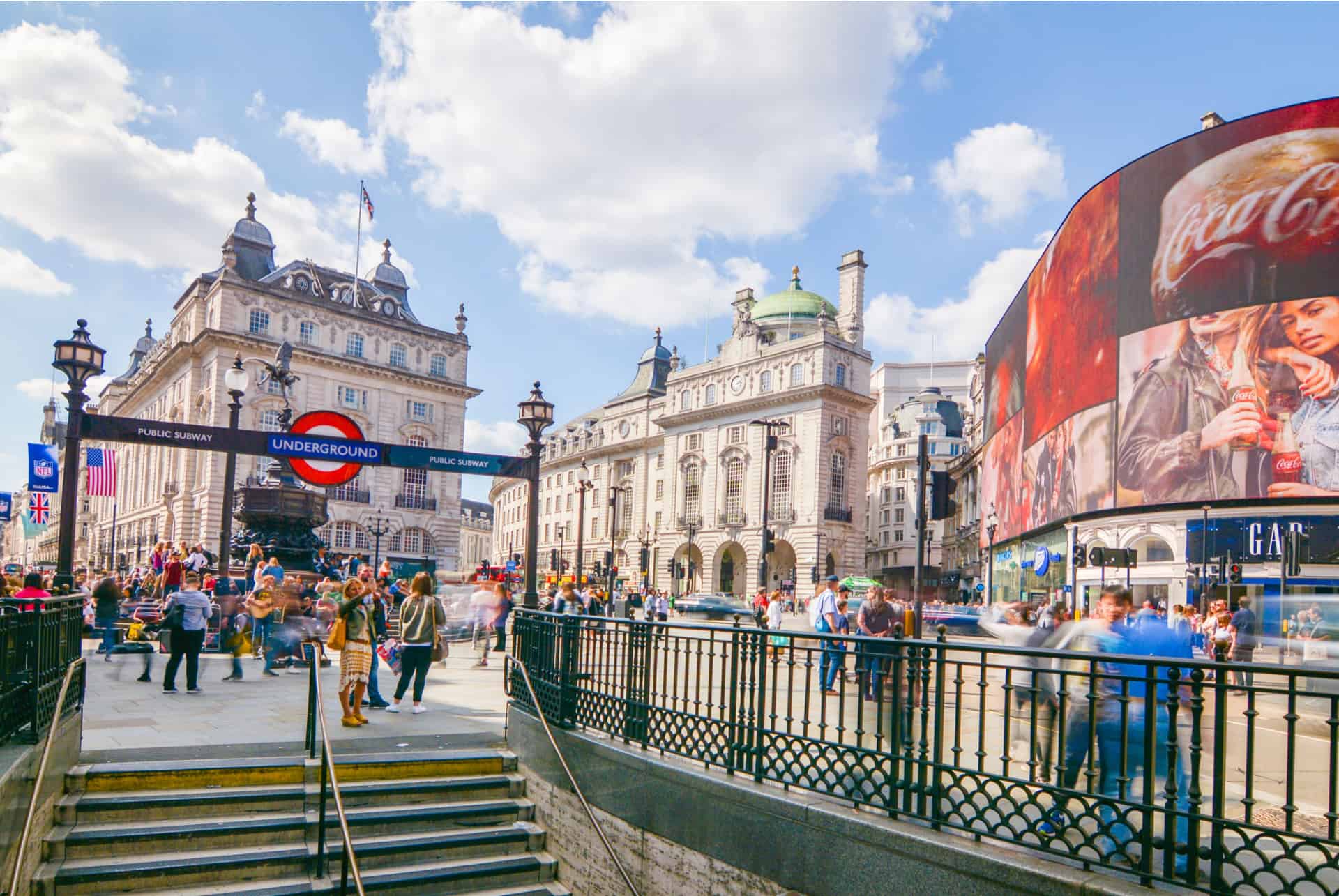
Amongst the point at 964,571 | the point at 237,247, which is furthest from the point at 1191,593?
the point at 237,247

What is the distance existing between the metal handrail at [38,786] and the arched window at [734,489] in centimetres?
6607

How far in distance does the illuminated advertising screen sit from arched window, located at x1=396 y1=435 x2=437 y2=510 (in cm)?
4438

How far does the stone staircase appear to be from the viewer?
6.76 metres

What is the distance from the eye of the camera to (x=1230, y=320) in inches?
1249

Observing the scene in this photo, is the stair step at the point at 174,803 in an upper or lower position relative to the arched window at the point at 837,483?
lower

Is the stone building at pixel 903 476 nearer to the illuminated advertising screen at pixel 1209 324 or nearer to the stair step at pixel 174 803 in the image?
the illuminated advertising screen at pixel 1209 324

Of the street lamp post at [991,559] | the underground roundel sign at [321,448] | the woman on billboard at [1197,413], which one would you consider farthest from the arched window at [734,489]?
the underground roundel sign at [321,448]

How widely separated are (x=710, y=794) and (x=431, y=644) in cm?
526

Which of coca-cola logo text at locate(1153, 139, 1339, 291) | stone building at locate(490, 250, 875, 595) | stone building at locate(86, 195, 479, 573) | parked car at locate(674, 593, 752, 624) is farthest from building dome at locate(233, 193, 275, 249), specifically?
coca-cola logo text at locate(1153, 139, 1339, 291)

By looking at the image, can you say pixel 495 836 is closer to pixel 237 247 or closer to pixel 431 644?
pixel 431 644

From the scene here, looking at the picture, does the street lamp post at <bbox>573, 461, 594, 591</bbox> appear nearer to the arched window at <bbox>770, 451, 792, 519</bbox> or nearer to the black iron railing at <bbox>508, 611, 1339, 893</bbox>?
the arched window at <bbox>770, 451, 792, 519</bbox>

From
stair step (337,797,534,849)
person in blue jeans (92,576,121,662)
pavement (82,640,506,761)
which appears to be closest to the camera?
stair step (337,797,534,849)

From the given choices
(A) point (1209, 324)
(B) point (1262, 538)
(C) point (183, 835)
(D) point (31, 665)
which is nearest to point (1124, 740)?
(C) point (183, 835)

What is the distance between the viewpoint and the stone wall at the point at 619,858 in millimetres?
6398
